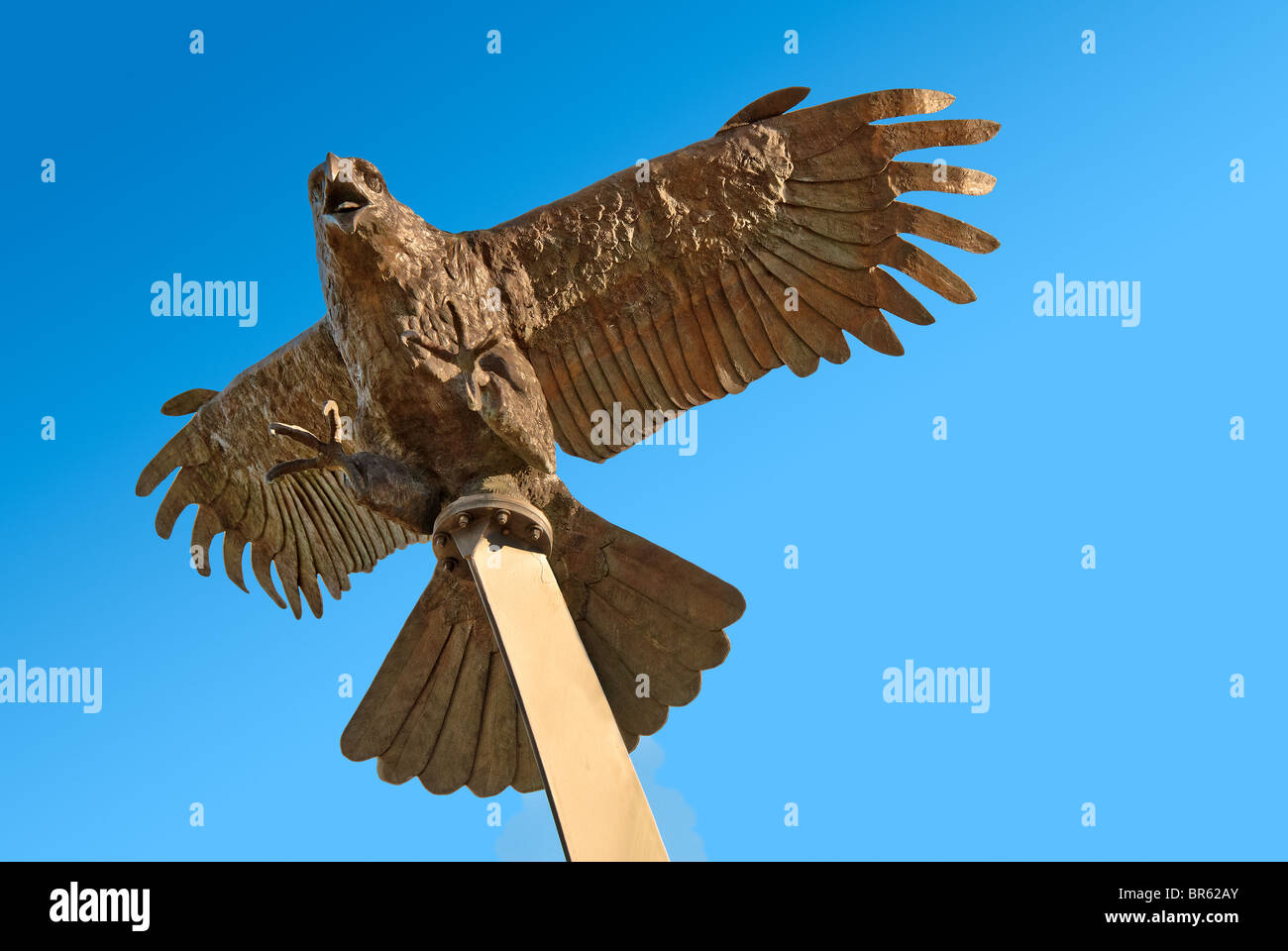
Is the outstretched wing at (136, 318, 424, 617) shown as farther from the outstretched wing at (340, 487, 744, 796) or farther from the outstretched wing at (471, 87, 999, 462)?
the outstretched wing at (471, 87, 999, 462)

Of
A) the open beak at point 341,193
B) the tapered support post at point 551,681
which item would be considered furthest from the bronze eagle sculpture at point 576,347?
the tapered support post at point 551,681

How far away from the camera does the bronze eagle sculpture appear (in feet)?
17.3

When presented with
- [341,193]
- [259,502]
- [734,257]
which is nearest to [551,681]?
[341,193]

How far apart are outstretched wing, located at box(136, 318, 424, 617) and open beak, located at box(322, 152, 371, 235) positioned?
4.25 ft

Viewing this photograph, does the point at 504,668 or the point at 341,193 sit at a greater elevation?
the point at 341,193

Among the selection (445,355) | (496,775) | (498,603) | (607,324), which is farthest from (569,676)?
(607,324)

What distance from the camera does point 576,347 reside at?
6.03 m

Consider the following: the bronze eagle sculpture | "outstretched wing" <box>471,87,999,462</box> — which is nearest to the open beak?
the bronze eagle sculpture

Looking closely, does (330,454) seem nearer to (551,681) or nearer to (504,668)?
(504,668)

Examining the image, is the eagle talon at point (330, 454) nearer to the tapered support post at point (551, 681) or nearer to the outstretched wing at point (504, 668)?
the tapered support post at point (551, 681)

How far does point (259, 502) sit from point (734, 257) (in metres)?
2.78

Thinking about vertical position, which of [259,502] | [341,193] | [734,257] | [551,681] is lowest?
[551,681]
